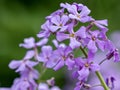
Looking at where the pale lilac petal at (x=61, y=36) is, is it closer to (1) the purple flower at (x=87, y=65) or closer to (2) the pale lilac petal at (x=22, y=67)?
(1) the purple flower at (x=87, y=65)

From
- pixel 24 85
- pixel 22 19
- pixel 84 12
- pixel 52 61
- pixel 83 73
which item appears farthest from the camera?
pixel 22 19

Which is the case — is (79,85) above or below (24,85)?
below

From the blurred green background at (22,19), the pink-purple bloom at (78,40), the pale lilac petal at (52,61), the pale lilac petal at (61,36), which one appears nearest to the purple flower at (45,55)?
the pale lilac petal at (52,61)

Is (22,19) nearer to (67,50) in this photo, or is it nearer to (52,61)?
(52,61)

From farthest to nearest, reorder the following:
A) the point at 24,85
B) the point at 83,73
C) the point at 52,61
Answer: the point at 24,85
the point at 52,61
the point at 83,73

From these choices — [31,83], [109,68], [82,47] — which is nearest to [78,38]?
[82,47]

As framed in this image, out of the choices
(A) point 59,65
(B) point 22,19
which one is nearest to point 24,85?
(A) point 59,65

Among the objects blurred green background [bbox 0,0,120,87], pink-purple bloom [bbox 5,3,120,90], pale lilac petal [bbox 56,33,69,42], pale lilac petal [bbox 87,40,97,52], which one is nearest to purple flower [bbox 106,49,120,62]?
pink-purple bloom [bbox 5,3,120,90]

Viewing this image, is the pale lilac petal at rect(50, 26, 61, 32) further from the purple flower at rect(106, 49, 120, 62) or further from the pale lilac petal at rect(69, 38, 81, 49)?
the purple flower at rect(106, 49, 120, 62)
